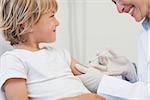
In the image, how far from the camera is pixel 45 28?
4.41 feet

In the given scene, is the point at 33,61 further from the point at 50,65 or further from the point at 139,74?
the point at 139,74

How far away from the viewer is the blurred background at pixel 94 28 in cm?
228

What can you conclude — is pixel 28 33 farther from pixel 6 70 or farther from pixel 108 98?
pixel 108 98

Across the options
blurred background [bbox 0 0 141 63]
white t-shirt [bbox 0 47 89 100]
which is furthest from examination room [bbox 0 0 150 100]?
blurred background [bbox 0 0 141 63]

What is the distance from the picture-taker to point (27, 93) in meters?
1.25

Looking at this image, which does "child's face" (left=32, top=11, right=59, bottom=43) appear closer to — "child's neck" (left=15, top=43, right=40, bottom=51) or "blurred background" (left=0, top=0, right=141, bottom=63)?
"child's neck" (left=15, top=43, right=40, bottom=51)

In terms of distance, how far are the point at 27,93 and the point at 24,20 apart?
0.29 metres

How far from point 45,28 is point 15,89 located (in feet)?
0.98

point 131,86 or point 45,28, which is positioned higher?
point 45,28

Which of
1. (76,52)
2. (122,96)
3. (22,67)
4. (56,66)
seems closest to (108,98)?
(122,96)

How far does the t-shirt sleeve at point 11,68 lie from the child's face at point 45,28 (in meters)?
0.16

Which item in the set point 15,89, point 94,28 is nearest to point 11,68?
point 15,89

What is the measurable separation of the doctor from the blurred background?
0.86 m

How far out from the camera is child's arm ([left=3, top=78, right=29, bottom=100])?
3.88 feet
